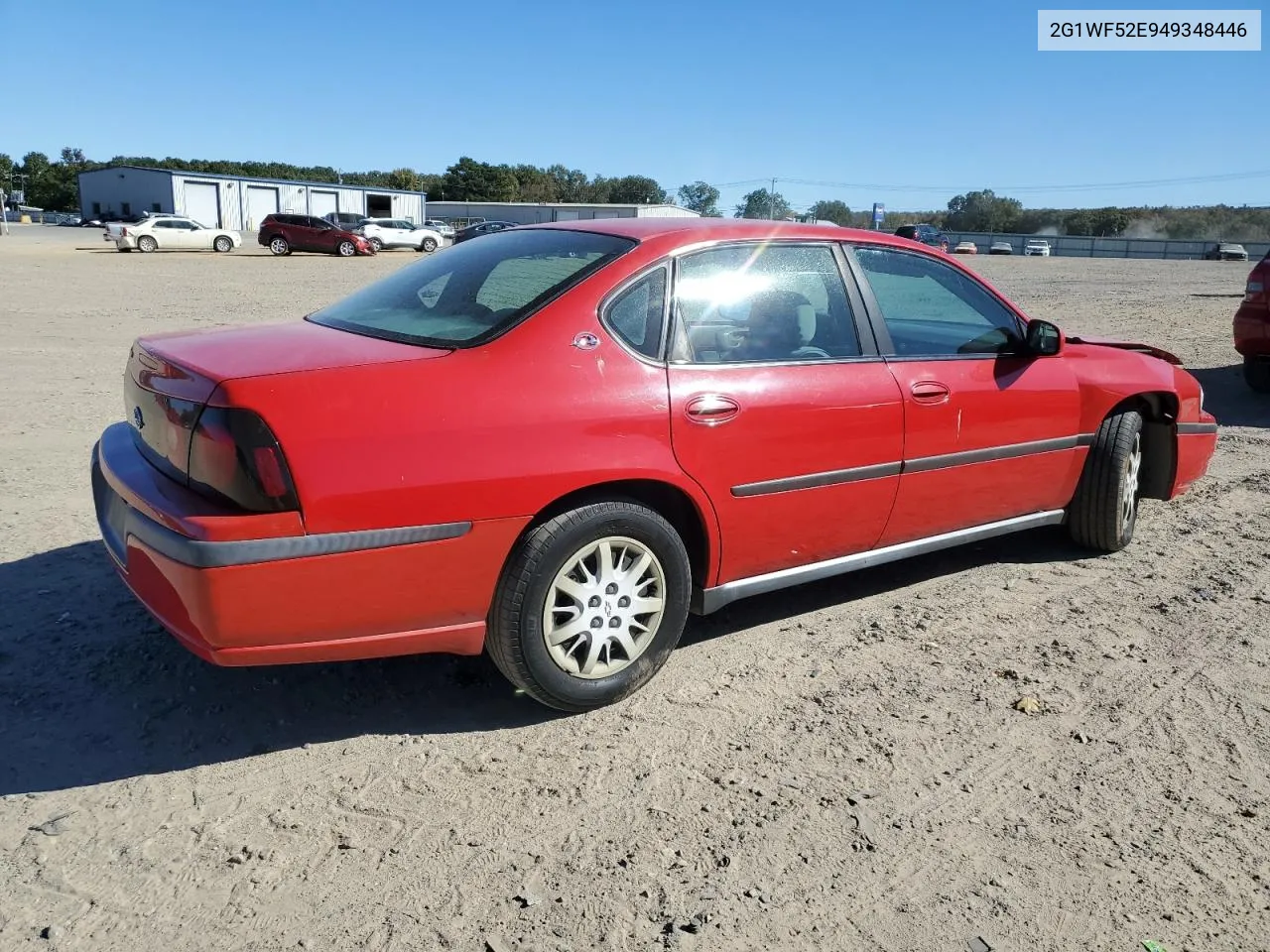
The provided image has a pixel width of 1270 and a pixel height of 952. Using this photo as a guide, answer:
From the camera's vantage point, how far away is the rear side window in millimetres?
3277

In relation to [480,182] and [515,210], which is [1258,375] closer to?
[515,210]

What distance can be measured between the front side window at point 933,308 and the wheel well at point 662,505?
1.17m

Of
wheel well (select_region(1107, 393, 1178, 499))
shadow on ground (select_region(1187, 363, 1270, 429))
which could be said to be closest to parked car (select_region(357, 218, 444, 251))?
shadow on ground (select_region(1187, 363, 1270, 429))

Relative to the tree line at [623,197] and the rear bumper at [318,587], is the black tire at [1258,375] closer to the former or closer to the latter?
the rear bumper at [318,587]

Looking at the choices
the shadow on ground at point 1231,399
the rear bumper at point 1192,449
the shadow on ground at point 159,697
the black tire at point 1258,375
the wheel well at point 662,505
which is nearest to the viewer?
the shadow on ground at point 159,697

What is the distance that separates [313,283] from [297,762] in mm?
20700

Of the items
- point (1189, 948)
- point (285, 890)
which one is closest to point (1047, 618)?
point (1189, 948)

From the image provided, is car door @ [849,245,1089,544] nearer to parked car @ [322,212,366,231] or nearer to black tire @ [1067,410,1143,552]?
black tire @ [1067,410,1143,552]

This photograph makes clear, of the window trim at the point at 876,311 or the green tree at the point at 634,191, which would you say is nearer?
the window trim at the point at 876,311

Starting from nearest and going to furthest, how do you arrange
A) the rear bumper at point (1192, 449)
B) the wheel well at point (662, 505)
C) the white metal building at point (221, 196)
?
the wheel well at point (662, 505) → the rear bumper at point (1192, 449) → the white metal building at point (221, 196)

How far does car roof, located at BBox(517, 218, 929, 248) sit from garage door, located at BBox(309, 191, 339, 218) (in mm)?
74508

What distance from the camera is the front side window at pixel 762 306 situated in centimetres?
346

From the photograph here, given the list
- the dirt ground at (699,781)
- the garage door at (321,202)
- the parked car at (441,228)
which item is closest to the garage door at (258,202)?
the garage door at (321,202)

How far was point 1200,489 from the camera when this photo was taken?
6.16m
